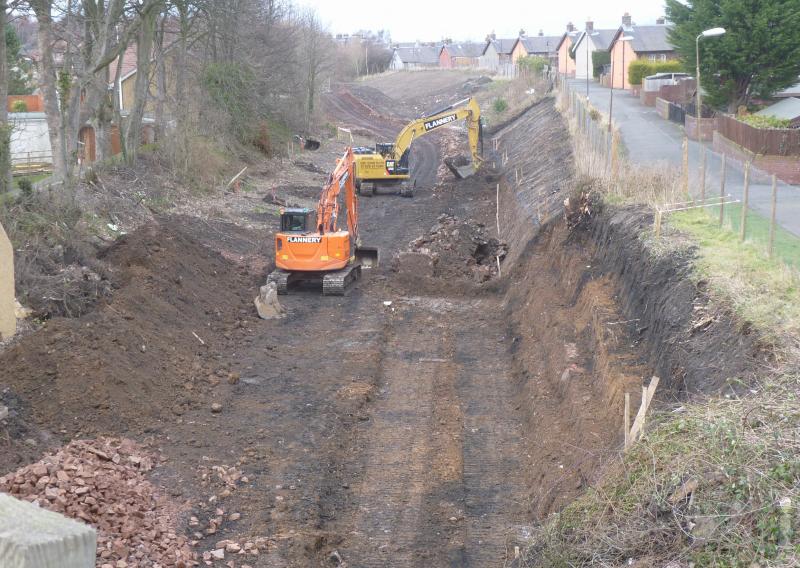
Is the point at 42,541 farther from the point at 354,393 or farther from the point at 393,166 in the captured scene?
the point at 393,166

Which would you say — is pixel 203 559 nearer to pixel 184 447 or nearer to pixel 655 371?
pixel 184 447

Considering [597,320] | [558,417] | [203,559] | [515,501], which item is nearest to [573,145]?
[597,320]

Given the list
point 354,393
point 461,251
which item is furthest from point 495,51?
point 354,393

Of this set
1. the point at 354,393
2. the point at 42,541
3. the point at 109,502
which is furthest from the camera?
the point at 354,393

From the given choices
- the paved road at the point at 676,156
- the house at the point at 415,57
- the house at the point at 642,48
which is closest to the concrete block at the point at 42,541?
the paved road at the point at 676,156

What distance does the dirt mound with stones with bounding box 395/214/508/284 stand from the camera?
23953 mm

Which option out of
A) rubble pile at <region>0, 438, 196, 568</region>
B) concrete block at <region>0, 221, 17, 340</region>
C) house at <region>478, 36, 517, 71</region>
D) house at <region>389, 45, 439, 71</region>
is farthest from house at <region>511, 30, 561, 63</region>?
rubble pile at <region>0, 438, 196, 568</region>

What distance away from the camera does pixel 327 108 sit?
74.5 metres

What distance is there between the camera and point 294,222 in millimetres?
22219

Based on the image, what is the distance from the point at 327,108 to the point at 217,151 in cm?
3940

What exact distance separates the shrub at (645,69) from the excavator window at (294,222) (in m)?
42.9

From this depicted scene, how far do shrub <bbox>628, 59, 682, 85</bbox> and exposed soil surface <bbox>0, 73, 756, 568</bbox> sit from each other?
36.8 metres

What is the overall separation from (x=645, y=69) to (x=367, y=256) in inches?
1586

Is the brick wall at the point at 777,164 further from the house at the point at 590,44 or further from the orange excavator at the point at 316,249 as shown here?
the house at the point at 590,44
